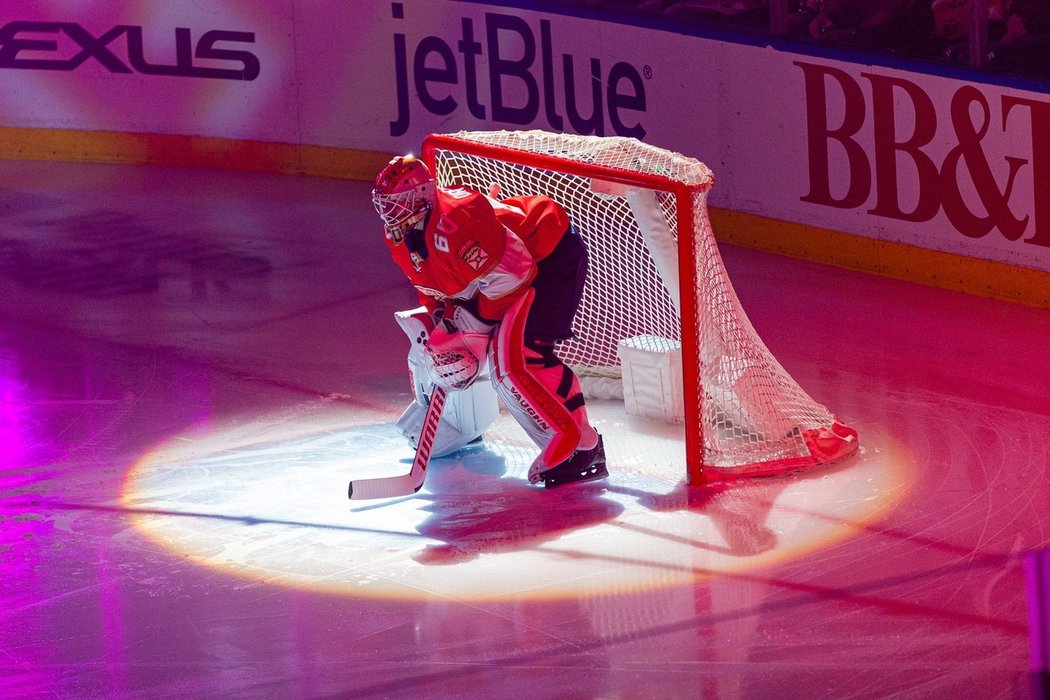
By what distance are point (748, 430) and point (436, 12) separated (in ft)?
17.2

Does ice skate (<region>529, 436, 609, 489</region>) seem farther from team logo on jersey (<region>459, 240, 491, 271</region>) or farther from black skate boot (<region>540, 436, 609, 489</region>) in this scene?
team logo on jersey (<region>459, 240, 491, 271</region>)

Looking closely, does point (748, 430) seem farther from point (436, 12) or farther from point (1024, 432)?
point (436, 12)

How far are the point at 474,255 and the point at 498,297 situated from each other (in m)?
0.25

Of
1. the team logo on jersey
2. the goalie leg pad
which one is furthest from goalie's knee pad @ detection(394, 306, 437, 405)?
the team logo on jersey

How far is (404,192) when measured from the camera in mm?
4762

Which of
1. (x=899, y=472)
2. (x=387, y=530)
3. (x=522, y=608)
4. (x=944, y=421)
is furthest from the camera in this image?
(x=944, y=421)

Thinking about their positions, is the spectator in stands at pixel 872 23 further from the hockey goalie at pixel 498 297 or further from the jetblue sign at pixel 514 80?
the hockey goalie at pixel 498 297

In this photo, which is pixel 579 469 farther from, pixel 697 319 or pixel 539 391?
pixel 697 319

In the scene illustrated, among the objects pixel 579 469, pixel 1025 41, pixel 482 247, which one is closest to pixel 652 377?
pixel 579 469

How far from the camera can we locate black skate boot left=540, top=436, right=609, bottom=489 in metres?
5.06

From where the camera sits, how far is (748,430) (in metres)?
5.27

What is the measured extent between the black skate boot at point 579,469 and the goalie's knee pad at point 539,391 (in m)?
0.02

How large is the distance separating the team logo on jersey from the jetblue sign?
13.2 feet

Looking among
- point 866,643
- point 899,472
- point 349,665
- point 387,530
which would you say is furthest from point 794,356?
point 349,665
